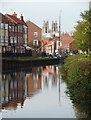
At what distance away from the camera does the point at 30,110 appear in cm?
1362

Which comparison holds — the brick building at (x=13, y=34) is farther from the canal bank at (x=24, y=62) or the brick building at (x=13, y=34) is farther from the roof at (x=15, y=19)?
the canal bank at (x=24, y=62)

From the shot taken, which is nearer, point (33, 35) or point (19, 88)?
point (19, 88)

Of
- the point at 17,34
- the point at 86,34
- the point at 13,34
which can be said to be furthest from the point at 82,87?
the point at 17,34

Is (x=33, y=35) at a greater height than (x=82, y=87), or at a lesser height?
greater

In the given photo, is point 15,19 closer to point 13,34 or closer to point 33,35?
point 13,34

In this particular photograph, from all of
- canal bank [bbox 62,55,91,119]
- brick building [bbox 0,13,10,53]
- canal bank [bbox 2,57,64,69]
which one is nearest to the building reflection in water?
canal bank [bbox 62,55,91,119]

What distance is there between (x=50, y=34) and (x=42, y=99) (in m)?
123

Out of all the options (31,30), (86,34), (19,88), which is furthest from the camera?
(31,30)

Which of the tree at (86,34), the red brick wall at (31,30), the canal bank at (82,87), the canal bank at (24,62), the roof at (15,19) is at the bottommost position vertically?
the canal bank at (24,62)

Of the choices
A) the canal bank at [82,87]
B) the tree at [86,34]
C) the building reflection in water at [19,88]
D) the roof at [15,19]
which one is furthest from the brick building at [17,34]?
the canal bank at [82,87]

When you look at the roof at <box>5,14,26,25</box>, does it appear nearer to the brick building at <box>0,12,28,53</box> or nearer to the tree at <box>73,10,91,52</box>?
the brick building at <box>0,12,28,53</box>

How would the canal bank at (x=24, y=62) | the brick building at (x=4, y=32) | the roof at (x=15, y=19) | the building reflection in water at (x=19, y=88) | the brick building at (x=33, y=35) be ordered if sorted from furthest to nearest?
the brick building at (x=33, y=35), the roof at (x=15, y=19), the brick building at (x=4, y=32), the canal bank at (x=24, y=62), the building reflection in water at (x=19, y=88)

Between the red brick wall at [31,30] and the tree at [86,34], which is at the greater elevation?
the red brick wall at [31,30]

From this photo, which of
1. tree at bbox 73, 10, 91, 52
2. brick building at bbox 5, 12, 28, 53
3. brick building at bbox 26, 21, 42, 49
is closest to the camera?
tree at bbox 73, 10, 91, 52
